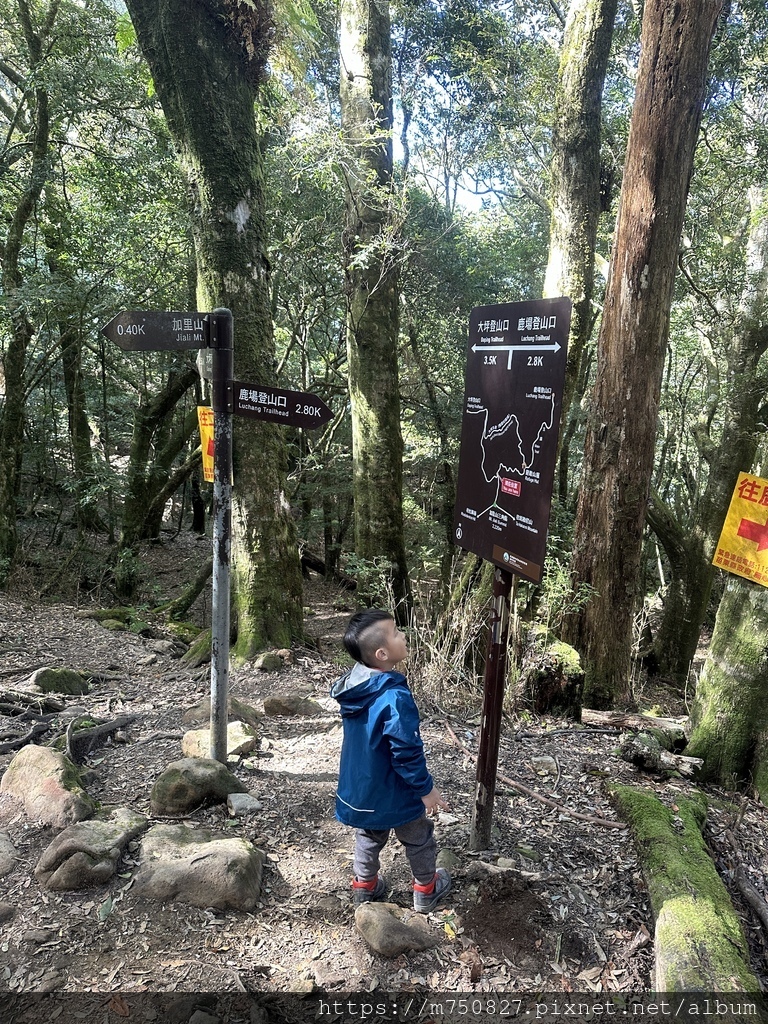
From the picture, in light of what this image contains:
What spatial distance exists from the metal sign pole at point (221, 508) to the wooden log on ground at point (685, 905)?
2.19 meters

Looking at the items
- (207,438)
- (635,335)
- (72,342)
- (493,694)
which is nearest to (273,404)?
(207,438)

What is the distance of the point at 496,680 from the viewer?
2.80 metres

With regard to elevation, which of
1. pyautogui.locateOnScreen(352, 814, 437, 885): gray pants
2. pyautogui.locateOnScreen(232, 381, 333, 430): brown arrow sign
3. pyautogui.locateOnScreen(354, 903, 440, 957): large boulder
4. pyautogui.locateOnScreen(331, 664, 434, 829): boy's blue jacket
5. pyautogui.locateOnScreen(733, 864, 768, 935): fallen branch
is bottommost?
pyautogui.locateOnScreen(733, 864, 768, 935): fallen branch

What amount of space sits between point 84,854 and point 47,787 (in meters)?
0.62

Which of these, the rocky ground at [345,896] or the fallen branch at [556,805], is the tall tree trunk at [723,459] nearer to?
the rocky ground at [345,896]

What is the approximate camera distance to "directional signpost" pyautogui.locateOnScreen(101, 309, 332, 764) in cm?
318

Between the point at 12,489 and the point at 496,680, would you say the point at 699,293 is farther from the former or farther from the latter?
the point at 12,489

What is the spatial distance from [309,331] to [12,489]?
5.54 meters

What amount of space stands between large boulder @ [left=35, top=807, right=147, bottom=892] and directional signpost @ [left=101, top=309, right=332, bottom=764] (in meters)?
0.87

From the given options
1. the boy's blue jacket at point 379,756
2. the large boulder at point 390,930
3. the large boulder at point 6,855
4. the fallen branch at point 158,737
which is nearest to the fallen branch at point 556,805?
the large boulder at point 390,930

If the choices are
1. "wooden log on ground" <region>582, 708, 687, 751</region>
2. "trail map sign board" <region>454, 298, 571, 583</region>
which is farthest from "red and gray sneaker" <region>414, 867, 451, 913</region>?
"wooden log on ground" <region>582, 708, 687, 751</region>

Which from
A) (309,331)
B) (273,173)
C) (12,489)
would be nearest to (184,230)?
(273,173)

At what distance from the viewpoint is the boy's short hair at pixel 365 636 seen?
8.21ft

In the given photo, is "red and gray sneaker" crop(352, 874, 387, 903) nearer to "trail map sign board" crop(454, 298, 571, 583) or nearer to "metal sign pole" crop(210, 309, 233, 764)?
"metal sign pole" crop(210, 309, 233, 764)
